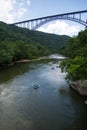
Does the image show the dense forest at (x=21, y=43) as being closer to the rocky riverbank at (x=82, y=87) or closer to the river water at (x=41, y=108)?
the river water at (x=41, y=108)

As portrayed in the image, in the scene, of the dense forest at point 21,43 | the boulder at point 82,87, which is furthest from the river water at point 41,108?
the dense forest at point 21,43

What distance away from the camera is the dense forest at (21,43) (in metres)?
48.8

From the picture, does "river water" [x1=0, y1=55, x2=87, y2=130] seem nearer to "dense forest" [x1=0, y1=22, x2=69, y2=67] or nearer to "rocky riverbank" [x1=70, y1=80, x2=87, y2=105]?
"rocky riverbank" [x1=70, y1=80, x2=87, y2=105]

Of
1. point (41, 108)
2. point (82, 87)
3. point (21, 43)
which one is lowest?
point (41, 108)

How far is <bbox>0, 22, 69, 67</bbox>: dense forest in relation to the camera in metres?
48.8

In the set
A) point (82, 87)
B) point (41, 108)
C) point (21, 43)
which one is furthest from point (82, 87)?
point (21, 43)

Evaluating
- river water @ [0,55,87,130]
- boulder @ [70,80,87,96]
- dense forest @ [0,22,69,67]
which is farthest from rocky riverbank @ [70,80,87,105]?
dense forest @ [0,22,69,67]

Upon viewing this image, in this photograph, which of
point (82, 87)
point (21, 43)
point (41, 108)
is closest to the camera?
point (41, 108)

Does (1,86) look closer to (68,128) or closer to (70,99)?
(70,99)

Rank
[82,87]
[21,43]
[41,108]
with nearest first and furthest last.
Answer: [41,108], [82,87], [21,43]

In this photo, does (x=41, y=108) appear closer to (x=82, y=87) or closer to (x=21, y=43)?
(x=82, y=87)

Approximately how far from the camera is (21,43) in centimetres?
6359

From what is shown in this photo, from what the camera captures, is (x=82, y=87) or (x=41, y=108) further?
(x=82, y=87)

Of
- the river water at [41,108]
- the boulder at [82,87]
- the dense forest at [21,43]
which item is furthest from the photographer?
the dense forest at [21,43]
